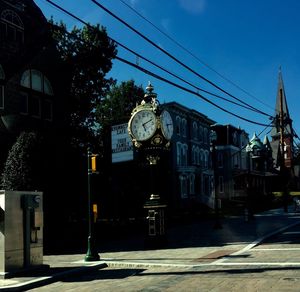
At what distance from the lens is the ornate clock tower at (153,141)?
17.9 meters

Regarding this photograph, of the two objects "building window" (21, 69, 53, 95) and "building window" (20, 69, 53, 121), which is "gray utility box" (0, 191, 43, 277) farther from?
"building window" (21, 69, 53, 95)

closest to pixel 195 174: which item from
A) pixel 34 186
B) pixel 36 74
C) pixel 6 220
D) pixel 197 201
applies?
pixel 197 201

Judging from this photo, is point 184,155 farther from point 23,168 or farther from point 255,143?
point 23,168

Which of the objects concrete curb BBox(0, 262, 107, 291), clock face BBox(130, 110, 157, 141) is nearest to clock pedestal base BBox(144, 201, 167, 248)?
clock face BBox(130, 110, 157, 141)

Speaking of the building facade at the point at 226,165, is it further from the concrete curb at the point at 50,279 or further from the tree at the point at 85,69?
the concrete curb at the point at 50,279

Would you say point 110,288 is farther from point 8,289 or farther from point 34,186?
point 34,186

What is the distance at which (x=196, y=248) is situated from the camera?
1745 centimetres

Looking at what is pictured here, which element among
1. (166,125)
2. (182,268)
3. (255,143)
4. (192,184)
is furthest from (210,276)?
(255,143)

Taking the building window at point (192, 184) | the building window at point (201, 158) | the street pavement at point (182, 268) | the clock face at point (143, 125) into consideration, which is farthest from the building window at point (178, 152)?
the clock face at point (143, 125)

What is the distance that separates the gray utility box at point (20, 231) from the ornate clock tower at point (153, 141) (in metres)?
5.28

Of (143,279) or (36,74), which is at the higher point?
(36,74)

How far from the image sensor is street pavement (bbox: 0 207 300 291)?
1066cm

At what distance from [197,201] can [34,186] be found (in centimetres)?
3314

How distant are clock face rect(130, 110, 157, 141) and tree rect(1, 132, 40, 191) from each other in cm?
423
